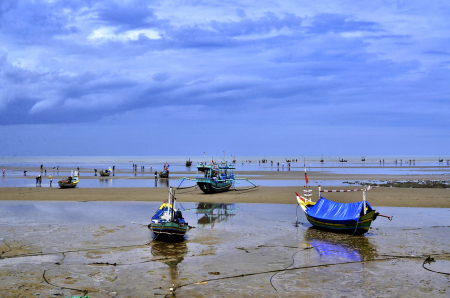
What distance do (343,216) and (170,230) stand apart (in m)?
8.67

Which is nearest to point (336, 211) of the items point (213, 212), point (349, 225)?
point (349, 225)

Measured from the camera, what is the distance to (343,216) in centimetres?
1942

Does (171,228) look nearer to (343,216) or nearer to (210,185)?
(343,216)

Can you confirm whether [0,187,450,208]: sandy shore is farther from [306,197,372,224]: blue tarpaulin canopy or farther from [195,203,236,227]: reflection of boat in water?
[306,197,372,224]: blue tarpaulin canopy

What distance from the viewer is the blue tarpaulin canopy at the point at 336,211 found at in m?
19.0

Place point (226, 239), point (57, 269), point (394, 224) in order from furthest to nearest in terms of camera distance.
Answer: point (394, 224) < point (226, 239) < point (57, 269)

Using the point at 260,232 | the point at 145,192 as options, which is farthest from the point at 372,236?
the point at 145,192

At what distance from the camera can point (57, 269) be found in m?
13.0

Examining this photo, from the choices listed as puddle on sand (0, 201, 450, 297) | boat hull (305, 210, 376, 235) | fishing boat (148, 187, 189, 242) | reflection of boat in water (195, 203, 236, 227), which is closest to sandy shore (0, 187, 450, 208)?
reflection of boat in water (195, 203, 236, 227)

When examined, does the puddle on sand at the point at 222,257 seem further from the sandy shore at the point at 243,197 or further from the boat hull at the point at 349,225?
the sandy shore at the point at 243,197

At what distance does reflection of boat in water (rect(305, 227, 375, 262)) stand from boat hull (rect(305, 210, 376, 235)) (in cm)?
32

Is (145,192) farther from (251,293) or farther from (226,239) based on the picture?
(251,293)

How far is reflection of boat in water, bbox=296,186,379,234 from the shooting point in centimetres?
1844

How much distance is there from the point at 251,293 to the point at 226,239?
7229 mm
